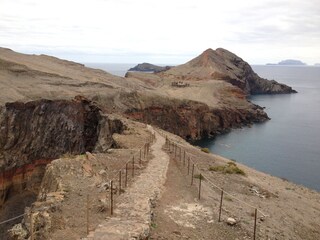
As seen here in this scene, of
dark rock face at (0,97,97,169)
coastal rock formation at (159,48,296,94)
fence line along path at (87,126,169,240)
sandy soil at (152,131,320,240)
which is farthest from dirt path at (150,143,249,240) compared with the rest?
coastal rock formation at (159,48,296,94)

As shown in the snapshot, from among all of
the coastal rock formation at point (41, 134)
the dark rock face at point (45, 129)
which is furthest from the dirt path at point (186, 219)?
the dark rock face at point (45, 129)

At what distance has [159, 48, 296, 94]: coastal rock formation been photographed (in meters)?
153

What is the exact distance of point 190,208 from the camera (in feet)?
73.4

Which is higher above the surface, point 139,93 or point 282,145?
point 139,93

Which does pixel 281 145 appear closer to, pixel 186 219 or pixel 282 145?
pixel 282 145

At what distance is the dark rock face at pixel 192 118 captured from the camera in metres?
82.4

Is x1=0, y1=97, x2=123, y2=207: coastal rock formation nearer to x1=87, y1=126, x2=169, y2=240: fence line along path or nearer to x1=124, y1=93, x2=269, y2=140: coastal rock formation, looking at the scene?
x1=124, y1=93, x2=269, y2=140: coastal rock formation

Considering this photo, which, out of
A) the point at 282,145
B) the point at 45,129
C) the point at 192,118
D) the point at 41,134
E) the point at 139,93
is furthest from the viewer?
the point at 192,118

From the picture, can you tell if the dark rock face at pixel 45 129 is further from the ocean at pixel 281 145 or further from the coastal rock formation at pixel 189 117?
the ocean at pixel 281 145

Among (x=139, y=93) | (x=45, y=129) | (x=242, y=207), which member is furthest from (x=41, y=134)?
(x=242, y=207)

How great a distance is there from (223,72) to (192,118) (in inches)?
2783

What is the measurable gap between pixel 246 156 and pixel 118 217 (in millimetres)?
53478

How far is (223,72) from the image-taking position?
15688 centimetres

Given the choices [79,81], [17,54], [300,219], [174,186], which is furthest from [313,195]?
[17,54]
